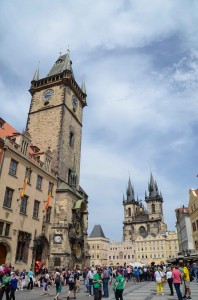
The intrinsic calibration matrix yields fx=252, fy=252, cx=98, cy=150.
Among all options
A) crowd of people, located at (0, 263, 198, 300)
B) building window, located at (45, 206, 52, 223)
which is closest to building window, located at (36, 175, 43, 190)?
building window, located at (45, 206, 52, 223)

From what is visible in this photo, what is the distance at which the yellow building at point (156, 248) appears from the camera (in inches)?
4022

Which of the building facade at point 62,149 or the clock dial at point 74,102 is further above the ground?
the clock dial at point 74,102

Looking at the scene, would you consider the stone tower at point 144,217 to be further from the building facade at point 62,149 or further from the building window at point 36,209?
the building window at point 36,209

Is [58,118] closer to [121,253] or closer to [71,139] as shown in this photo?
[71,139]

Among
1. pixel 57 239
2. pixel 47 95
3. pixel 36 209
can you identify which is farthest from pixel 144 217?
pixel 36 209

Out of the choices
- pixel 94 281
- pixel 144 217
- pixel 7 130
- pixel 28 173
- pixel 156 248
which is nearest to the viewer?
pixel 94 281

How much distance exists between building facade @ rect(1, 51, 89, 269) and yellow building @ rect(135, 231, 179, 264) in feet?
257

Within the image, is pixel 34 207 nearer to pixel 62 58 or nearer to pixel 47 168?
pixel 47 168

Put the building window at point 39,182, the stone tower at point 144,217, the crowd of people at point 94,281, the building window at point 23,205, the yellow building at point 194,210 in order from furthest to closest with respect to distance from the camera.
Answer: the stone tower at point 144,217 < the yellow building at point 194,210 < the building window at point 39,182 < the building window at point 23,205 < the crowd of people at point 94,281

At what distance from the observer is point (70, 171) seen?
109ft

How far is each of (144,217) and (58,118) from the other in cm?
9477

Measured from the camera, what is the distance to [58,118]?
33.6m

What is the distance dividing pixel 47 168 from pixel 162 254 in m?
90.3

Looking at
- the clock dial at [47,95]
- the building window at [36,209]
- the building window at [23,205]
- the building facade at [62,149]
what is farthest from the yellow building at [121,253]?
the building window at [23,205]
